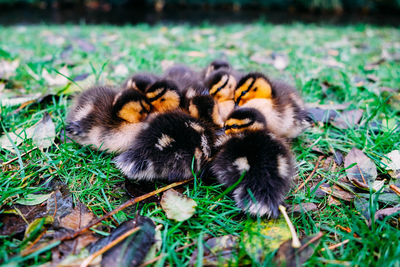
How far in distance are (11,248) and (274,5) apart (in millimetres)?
10490

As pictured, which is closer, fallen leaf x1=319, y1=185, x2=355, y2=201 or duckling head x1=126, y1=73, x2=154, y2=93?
fallen leaf x1=319, y1=185, x2=355, y2=201

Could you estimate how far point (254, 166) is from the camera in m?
1.25


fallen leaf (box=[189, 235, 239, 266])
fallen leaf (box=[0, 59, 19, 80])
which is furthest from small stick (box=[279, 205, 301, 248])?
fallen leaf (box=[0, 59, 19, 80])

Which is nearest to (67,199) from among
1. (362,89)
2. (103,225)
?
(103,225)

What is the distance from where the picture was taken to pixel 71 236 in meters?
1.13

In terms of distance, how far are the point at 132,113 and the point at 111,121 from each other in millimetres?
131

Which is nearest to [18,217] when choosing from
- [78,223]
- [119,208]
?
[78,223]

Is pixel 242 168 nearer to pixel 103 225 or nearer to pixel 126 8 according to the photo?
pixel 103 225

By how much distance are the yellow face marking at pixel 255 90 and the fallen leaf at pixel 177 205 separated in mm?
722

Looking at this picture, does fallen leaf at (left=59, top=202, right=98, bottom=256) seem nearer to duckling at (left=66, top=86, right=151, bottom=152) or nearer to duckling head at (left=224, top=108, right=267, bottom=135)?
duckling at (left=66, top=86, right=151, bottom=152)

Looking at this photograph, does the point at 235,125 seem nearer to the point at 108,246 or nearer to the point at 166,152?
the point at 166,152

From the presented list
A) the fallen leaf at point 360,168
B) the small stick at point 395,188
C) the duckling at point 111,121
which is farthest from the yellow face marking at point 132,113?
the small stick at point 395,188

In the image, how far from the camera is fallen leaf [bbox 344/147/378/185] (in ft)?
4.97

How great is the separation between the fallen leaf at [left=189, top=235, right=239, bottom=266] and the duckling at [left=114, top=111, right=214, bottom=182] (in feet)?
1.20
